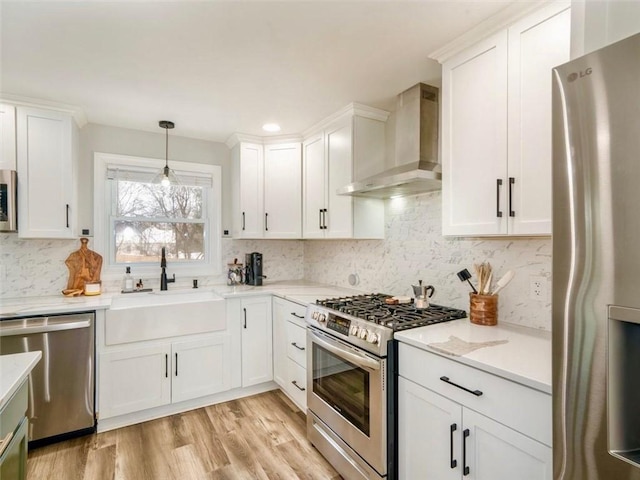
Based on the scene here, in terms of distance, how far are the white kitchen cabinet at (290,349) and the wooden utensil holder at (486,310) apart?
47.9 inches

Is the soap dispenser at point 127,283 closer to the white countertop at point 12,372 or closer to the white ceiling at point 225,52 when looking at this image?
the white ceiling at point 225,52

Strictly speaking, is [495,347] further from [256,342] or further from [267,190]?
[267,190]

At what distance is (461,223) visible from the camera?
1.77 meters

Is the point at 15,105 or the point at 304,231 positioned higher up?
the point at 15,105

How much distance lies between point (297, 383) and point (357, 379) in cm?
96

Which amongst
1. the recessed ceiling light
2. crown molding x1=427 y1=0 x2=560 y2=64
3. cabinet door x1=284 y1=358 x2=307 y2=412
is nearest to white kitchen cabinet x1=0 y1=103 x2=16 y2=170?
the recessed ceiling light

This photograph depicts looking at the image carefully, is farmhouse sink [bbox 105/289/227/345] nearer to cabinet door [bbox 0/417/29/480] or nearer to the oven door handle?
the oven door handle

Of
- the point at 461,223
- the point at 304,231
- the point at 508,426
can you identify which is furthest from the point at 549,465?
the point at 304,231

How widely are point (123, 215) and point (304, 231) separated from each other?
5.62 feet

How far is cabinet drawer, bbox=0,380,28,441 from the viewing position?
3.40 ft

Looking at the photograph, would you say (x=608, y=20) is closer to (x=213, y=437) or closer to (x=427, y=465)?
(x=427, y=465)

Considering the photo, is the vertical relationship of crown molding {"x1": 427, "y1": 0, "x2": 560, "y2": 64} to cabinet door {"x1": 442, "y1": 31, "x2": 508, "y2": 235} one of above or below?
above

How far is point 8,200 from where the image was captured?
238 cm

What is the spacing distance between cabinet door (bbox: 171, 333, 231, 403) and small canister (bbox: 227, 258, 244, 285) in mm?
705
